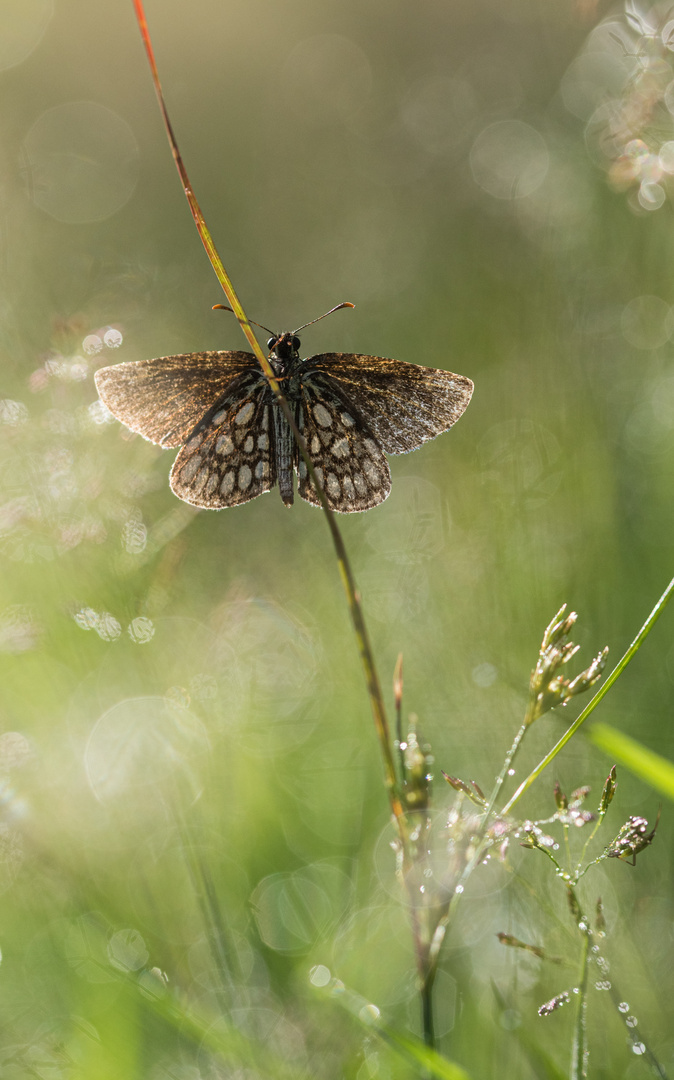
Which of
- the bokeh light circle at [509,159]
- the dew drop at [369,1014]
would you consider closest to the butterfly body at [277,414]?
the dew drop at [369,1014]

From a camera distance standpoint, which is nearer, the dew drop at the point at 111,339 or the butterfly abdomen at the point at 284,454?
the butterfly abdomen at the point at 284,454

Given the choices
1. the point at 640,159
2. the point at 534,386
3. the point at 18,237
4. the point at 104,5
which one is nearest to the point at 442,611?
the point at 534,386

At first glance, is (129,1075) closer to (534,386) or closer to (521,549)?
(521,549)

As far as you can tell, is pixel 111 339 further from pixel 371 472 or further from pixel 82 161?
pixel 82 161

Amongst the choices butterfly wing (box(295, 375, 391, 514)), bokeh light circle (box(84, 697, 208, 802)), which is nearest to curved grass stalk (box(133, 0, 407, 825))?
butterfly wing (box(295, 375, 391, 514))

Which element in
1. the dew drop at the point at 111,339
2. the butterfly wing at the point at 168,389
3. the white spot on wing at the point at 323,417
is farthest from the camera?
the dew drop at the point at 111,339

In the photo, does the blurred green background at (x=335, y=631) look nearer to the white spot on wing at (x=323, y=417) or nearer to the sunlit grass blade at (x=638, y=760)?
the sunlit grass blade at (x=638, y=760)

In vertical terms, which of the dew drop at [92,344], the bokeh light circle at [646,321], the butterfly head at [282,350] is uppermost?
the dew drop at [92,344]
